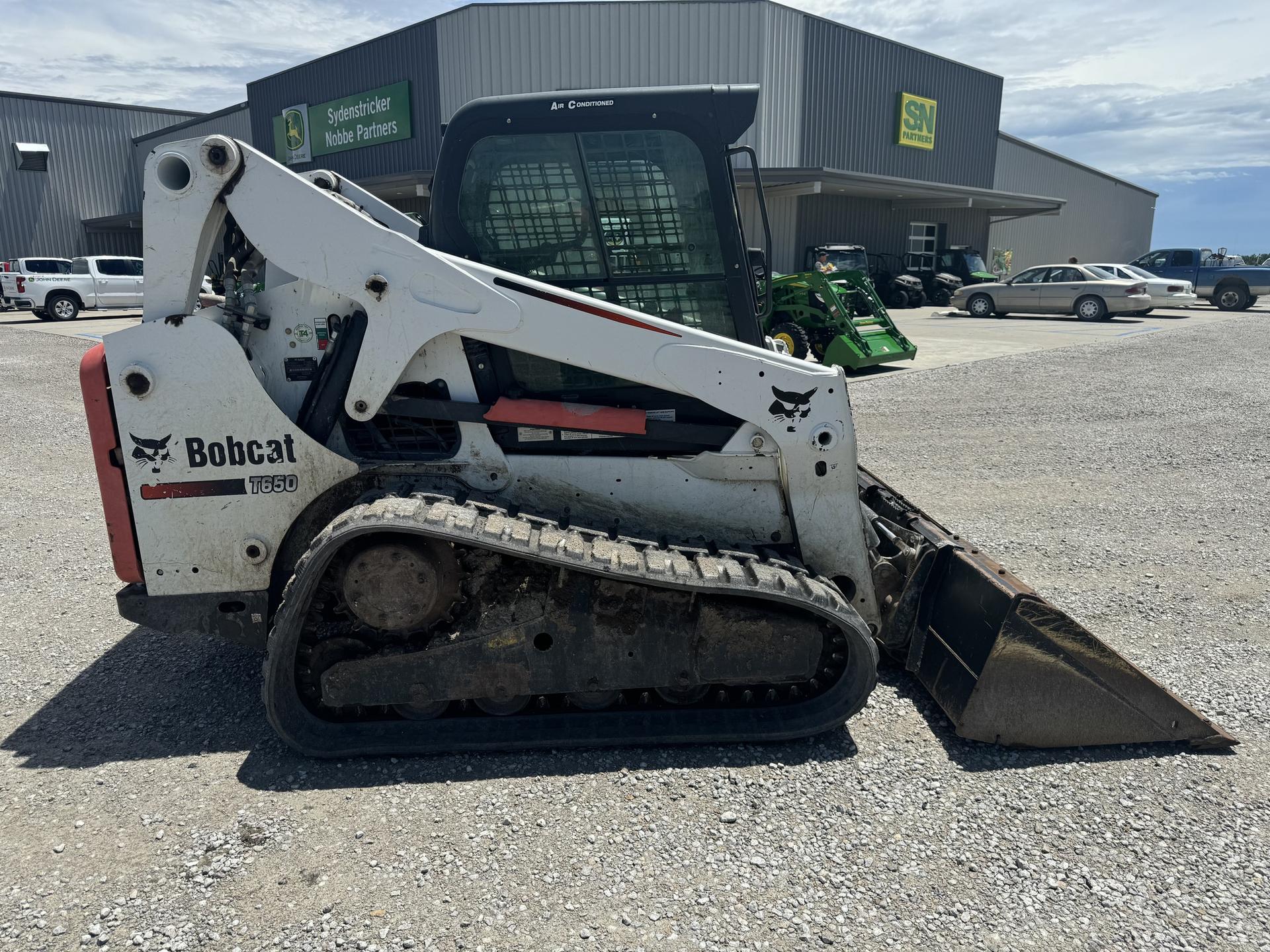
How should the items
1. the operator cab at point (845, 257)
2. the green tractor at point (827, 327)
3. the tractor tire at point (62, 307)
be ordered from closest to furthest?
1. the green tractor at point (827, 327)
2. the tractor tire at point (62, 307)
3. the operator cab at point (845, 257)

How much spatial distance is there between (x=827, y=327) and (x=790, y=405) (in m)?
10.7

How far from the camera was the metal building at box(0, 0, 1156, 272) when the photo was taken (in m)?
23.6

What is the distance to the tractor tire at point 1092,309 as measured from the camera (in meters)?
23.0

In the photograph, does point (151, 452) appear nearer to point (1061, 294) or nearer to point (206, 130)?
point (1061, 294)

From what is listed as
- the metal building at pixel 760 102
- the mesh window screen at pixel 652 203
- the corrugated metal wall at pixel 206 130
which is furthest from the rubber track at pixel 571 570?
the corrugated metal wall at pixel 206 130

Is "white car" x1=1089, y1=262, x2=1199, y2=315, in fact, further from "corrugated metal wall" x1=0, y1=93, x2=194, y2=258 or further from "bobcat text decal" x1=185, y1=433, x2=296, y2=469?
"corrugated metal wall" x1=0, y1=93, x2=194, y2=258

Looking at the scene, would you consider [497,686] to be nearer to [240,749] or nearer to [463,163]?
[240,749]

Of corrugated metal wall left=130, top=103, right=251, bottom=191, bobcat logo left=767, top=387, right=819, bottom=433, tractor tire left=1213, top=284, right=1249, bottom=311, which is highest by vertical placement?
corrugated metal wall left=130, top=103, right=251, bottom=191

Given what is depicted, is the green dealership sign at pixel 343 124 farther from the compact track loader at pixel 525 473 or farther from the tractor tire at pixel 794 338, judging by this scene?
the compact track loader at pixel 525 473

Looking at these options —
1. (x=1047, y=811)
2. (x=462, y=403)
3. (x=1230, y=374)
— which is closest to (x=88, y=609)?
(x=462, y=403)

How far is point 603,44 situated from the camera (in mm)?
23562

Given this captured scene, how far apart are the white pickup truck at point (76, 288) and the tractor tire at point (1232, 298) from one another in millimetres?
32591

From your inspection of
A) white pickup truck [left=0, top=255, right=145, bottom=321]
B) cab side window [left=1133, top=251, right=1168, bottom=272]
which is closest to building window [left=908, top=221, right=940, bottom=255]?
cab side window [left=1133, top=251, right=1168, bottom=272]

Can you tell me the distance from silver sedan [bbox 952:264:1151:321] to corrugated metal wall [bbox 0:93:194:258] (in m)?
33.9
